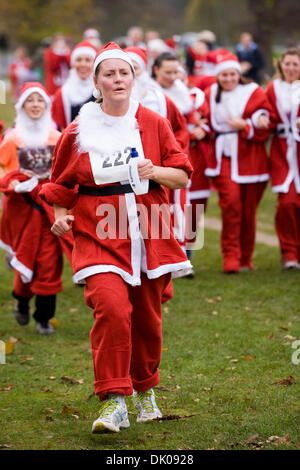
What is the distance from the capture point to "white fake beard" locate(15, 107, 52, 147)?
7.64 metres

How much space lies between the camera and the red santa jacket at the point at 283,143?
9680mm

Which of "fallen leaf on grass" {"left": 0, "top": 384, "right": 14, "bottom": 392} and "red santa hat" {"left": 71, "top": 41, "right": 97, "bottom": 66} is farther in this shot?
"red santa hat" {"left": 71, "top": 41, "right": 97, "bottom": 66}

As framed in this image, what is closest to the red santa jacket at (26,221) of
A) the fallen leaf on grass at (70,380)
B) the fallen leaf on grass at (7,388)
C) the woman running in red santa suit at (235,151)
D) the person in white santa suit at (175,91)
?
the fallen leaf on grass at (70,380)

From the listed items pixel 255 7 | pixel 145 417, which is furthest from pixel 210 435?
pixel 255 7

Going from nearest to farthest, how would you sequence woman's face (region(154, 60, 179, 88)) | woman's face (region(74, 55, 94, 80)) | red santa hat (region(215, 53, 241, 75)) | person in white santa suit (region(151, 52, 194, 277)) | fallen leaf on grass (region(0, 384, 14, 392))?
fallen leaf on grass (region(0, 384, 14, 392)), person in white santa suit (region(151, 52, 194, 277)), woman's face (region(154, 60, 179, 88)), woman's face (region(74, 55, 94, 80)), red santa hat (region(215, 53, 241, 75))

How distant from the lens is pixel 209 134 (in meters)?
9.73

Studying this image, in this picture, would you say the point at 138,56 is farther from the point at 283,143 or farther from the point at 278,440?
the point at 278,440

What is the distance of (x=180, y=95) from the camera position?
29.9 ft

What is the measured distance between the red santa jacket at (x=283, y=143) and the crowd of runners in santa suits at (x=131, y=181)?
0.01m

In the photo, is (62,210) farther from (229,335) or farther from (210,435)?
(229,335)

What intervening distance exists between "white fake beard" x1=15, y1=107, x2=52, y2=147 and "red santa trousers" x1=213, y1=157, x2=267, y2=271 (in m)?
2.72

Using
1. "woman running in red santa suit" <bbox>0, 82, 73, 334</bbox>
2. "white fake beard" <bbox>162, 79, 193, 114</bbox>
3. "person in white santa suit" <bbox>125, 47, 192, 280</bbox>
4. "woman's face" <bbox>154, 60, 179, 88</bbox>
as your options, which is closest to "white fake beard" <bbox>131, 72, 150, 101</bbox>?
"person in white santa suit" <bbox>125, 47, 192, 280</bbox>

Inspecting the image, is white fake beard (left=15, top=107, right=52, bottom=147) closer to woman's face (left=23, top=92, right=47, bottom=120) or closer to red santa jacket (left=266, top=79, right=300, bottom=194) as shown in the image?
woman's face (left=23, top=92, right=47, bottom=120)
